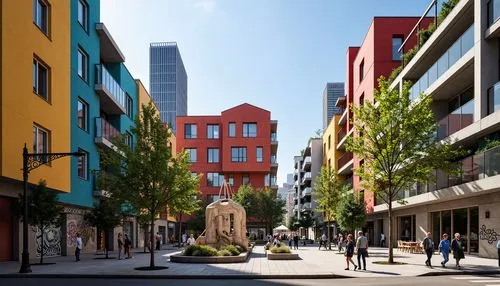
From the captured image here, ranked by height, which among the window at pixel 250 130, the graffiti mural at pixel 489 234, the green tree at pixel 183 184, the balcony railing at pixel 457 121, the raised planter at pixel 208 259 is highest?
the window at pixel 250 130

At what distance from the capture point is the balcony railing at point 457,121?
88.4 ft

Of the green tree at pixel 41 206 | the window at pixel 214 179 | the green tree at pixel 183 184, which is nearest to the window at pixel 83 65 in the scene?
the green tree at pixel 41 206

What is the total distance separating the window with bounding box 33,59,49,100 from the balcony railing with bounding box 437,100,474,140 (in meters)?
22.0

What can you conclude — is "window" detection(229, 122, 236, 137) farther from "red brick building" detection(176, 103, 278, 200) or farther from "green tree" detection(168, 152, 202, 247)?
"green tree" detection(168, 152, 202, 247)

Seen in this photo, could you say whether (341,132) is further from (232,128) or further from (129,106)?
(129,106)

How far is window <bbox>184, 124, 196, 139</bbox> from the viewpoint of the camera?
78875 mm

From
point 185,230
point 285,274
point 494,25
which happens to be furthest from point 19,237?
point 185,230

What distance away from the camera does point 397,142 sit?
24891 mm

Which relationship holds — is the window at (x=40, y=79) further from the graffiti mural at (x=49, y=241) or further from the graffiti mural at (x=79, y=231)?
the graffiti mural at (x=79, y=231)

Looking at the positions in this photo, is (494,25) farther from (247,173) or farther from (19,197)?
(247,173)

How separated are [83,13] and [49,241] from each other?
49.4ft

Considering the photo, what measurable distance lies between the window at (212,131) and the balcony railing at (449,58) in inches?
1855

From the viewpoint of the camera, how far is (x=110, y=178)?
72.1 ft

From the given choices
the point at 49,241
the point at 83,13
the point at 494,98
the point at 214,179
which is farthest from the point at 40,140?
the point at 214,179
